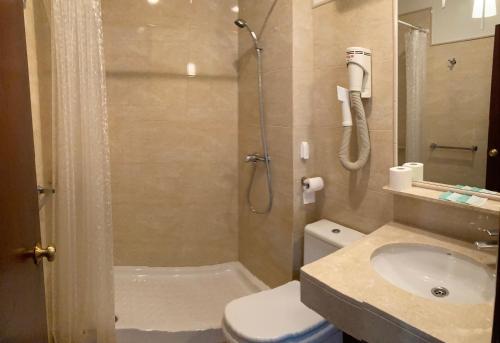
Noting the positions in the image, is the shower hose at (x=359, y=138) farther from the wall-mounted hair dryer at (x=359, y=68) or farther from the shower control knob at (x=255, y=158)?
the shower control knob at (x=255, y=158)

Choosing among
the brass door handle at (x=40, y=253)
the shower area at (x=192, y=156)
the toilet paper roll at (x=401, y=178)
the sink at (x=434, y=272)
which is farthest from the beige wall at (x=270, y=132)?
the brass door handle at (x=40, y=253)

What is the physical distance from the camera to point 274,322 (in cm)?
142

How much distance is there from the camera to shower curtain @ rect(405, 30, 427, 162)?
56.3 inches

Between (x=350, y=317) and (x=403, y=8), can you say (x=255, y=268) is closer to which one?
(x=350, y=317)

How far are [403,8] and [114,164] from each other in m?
1.98

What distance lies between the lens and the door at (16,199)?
0.74 metres

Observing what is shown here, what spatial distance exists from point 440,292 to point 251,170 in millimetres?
1447

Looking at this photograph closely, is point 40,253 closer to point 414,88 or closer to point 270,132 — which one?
point 270,132

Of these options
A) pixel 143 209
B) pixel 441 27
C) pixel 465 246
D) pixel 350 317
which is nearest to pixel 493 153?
pixel 465 246

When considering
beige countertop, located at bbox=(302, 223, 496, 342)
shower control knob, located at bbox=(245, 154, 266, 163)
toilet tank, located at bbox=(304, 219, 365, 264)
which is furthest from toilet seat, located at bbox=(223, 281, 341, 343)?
shower control knob, located at bbox=(245, 154, 266, 163)

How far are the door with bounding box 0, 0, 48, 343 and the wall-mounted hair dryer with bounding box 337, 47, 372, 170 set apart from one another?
1294 millimetres

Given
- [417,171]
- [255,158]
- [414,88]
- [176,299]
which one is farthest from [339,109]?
[176,299]

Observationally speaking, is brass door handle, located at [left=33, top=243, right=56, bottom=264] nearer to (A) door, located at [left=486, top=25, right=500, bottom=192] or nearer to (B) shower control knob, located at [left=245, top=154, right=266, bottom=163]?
(B) shower control knob, located at [left=245, top=154, right=266, bottom=163]

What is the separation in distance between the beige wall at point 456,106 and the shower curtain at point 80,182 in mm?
1342
